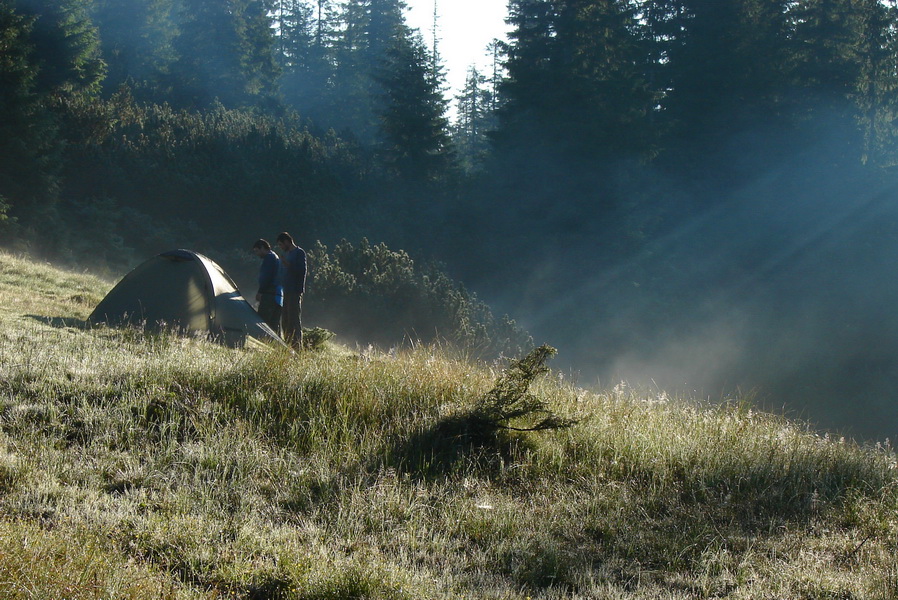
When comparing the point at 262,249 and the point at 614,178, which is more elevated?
the point at 614,178

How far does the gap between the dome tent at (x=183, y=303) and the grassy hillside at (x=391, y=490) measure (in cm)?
358

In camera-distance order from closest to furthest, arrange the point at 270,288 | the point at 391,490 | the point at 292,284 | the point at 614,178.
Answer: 1. the point at 391,490
2. the point at 292,284
3. the point at 270,288
4. the point at 614,178

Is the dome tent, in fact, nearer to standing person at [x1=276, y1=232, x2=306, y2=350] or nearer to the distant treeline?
standing person at [x1=276, y1=232, x2=306, y2=350]

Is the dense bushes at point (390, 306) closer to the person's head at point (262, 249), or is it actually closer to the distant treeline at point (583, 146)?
the person's head at point (262, 249)

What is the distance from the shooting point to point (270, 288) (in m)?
12.3

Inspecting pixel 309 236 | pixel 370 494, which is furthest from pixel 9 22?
pixel 370 494

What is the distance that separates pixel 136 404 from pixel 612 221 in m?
37.9

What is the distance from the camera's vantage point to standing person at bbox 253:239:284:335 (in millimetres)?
12102

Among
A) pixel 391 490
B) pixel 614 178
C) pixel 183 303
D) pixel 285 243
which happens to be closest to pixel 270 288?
pixel 285 243

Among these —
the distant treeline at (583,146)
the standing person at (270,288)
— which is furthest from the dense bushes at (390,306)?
the distant treeline at (583,146)

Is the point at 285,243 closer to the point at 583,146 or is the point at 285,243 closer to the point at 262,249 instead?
the point at 262,249

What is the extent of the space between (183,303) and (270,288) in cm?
142

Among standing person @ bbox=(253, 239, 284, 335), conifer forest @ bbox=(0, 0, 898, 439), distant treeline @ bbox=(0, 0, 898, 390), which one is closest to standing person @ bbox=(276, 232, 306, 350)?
standing person @ bbox=(253, 239, 284, 335)

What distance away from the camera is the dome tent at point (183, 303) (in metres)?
11.4
